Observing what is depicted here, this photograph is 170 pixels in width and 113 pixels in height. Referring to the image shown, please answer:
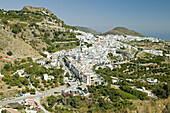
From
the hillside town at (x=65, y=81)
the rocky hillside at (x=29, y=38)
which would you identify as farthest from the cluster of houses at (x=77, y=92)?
the rocky hillside at (x=29, y=38)

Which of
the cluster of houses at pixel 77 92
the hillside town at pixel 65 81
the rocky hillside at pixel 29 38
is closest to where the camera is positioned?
the hillside town at pixel 65 81

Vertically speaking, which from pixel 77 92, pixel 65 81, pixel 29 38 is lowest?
pixel 77 92

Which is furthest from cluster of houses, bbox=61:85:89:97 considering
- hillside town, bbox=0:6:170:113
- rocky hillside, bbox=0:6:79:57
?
rocky hillside, bbox=0:6:79:57

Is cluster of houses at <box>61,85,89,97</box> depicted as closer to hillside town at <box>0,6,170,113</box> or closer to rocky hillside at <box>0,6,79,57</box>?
hillside town at <box>0,6,170,113</box>

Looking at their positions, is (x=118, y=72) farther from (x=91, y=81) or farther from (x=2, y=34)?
(x=2, y=34)

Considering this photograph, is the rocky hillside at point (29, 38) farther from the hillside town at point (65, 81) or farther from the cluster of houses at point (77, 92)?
the cluster of houses at point (77, 92)

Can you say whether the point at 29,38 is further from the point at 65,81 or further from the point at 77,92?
the point at 77,92

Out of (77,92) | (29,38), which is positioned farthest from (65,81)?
(29,38)

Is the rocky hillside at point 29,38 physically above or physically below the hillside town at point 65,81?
above

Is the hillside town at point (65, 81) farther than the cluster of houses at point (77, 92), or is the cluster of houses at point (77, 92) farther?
the cluster of houses at point (77, 92)

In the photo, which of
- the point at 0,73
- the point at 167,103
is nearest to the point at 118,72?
the point at 0,73

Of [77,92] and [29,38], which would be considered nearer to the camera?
[77,92]
